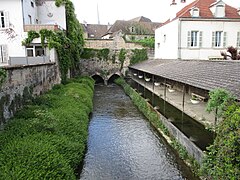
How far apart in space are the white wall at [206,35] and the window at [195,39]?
28 centimetres

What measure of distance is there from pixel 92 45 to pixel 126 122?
19469 mm


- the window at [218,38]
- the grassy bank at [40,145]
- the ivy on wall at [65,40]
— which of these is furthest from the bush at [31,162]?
the window at [218,38]

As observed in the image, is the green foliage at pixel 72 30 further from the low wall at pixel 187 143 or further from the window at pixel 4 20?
the low wall at pixel 187 143

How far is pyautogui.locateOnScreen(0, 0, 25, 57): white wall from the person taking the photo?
668 inches

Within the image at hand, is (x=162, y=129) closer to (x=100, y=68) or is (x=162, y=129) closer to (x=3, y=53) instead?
(x=3, y=53)

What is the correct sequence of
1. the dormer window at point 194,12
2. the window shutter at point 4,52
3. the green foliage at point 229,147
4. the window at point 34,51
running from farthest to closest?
the dormer window at point 194,12, the window at point 34,51, the window shutter at point 4,52, the green foliage at point 229,147

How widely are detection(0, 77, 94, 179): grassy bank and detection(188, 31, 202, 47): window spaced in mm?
14923

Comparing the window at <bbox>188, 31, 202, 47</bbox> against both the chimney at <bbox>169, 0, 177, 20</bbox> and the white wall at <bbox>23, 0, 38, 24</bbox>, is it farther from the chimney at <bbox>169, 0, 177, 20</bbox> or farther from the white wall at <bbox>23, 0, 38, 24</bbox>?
the white wall at <bbox>23, 0, 38, 24</bbox>

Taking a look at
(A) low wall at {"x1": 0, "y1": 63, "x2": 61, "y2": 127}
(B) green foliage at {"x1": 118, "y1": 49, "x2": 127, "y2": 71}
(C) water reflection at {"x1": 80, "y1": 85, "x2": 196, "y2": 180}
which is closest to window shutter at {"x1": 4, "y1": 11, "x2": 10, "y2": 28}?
(A) low wall at {"x1": 0, "y1": 63, "x2": 61, "y2": 127}

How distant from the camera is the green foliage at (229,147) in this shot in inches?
167

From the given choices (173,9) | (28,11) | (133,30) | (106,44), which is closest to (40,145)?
(28,11)

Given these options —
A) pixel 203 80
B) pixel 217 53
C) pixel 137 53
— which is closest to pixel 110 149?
pixel 203 80

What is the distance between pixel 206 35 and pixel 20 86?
17.6 metres

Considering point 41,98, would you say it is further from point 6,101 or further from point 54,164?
point 54,164
